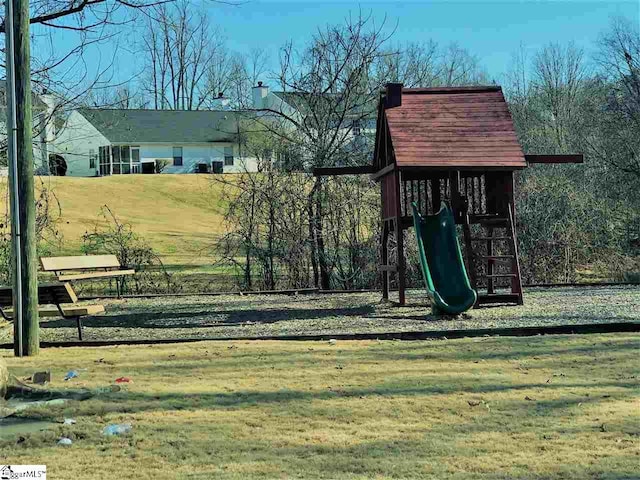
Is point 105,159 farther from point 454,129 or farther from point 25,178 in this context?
point 25,178

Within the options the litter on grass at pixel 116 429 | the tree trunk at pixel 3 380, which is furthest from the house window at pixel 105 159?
the litter on grass at pixel 116 429

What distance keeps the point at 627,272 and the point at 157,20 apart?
1405cm

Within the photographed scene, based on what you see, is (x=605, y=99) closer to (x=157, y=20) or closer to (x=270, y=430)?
(x=157, y=20)

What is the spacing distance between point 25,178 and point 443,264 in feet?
23.2

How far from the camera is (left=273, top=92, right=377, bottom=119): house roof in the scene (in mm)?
21094

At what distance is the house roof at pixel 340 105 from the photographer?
21094 mm

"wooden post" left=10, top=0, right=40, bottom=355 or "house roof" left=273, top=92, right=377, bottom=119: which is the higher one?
"house roof" left=273, top=92, right=377, bottom=119

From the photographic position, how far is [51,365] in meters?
7.96

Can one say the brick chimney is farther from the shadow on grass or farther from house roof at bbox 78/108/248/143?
house roof at bbox 78/108/248/143

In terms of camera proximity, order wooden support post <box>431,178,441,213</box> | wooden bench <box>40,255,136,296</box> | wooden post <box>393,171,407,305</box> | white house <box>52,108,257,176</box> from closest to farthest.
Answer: wooden bench <box>40,255,136,296</box> < wooden post <box>393,171,407,305</box> < wooden support post <box>431,178,441,213</box> < white house <box>52,108,257,176</box>

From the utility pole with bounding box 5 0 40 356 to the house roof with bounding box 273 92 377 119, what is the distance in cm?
1280

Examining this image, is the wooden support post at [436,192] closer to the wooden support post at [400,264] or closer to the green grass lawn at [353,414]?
the wooden support post at [400,264]

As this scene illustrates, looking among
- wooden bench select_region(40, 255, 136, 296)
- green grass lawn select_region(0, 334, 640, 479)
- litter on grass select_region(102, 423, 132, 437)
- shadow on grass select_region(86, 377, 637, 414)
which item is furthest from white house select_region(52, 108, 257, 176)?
litter on grass select_region(102, 423, 132, 437)

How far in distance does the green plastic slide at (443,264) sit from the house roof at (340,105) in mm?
7671
